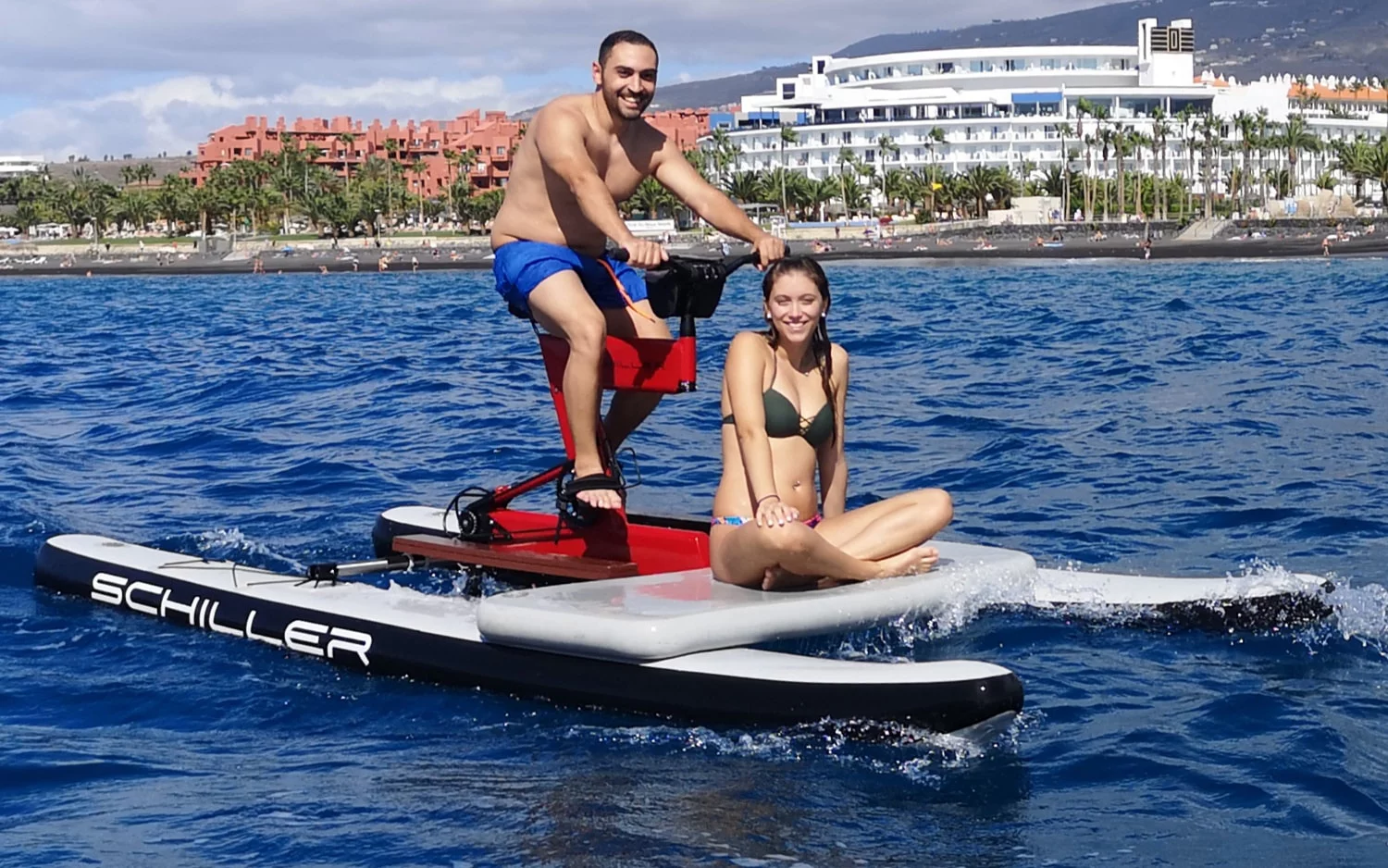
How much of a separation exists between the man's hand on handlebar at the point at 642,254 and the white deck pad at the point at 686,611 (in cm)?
140

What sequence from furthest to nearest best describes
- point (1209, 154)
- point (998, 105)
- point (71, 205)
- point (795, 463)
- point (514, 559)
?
1. point (998, 105)
2. point (71, 205)
3. point (1209, 154)
4. point (514, 559)
5. point (795, 463)

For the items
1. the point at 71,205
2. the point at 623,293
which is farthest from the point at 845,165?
the point at 623,293

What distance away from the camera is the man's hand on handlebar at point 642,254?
741cm

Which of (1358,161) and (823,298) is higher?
(1358,161)

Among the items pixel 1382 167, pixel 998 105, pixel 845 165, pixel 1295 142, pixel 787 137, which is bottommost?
pixel 1382 167

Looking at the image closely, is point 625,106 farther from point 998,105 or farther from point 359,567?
point 998,105

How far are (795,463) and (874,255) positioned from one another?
97.1 m

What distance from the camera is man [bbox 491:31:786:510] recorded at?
307 inches

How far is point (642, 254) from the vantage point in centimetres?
743

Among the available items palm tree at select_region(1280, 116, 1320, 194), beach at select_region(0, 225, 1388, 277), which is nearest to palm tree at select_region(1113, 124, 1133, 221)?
palm tree at select_region(1280, 116, 1320, 194)

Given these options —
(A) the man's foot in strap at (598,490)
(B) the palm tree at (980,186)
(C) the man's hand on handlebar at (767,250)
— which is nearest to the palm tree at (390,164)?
(B) the palm tree at (980,186)

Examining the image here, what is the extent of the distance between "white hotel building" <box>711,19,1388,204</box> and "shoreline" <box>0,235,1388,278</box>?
42574 millimetres

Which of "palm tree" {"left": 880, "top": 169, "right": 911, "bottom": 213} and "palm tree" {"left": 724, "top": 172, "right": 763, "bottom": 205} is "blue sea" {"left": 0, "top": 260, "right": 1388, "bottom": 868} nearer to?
"palm tree" {"left": 724, "top": 172, "right": 763, "bottom": 205}

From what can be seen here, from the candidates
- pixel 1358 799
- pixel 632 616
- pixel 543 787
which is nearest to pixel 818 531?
pixel 632 616
